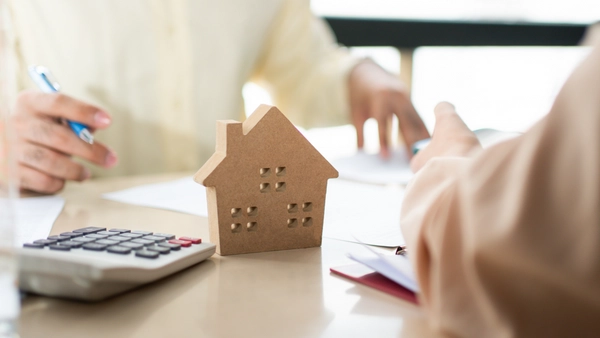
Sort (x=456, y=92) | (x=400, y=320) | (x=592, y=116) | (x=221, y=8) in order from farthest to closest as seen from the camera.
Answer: (x=456, y=92) < (x=221, y=8) < (x=400, y=320) < (x=592, y=116)

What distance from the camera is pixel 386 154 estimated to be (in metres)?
1.02

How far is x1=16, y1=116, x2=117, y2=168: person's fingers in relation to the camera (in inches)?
30.8

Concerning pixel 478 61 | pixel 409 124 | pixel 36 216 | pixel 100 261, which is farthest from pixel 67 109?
pixel 478 61

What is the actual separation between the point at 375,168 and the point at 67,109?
1.66 ft

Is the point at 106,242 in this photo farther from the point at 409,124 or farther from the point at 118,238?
the point at 409,124

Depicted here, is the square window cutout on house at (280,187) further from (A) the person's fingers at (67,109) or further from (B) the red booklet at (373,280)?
(A) the person's fingers at (67,109)

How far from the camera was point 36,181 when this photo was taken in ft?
2.54

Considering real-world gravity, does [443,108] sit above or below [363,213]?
above

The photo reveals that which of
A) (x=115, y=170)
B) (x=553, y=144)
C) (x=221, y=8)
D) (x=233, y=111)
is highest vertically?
(x=221, y=8)

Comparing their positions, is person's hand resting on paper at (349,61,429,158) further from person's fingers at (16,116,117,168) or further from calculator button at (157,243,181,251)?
calculator button at (157,243,181,251)

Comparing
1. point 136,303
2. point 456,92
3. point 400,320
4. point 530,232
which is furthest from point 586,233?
point 456,92

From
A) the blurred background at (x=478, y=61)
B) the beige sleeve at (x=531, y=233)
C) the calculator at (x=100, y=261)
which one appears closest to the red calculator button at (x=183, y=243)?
the calculator at (x=100, y=261)

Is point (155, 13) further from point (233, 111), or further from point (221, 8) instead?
point (233, 111)

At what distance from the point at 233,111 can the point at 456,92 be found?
937 millimetres
